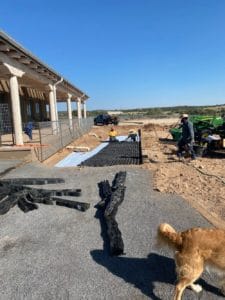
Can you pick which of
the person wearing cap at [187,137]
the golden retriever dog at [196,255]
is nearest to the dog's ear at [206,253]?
the golden retriever dog at [196,255]

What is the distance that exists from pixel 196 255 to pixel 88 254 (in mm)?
1822

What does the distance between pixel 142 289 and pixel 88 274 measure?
731 mm

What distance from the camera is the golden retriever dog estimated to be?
3568mm

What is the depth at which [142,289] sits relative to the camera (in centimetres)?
397

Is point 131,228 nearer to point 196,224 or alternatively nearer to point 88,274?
point 196,224

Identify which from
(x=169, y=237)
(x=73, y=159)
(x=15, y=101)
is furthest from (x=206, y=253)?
(x=73, y=159)

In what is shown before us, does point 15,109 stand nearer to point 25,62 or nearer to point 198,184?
point 25,62

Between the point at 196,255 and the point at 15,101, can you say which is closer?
the point at 196,255

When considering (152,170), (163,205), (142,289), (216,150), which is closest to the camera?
(142,289)

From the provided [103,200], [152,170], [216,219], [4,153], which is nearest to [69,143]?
[4,153]

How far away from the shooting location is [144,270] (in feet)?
14.5

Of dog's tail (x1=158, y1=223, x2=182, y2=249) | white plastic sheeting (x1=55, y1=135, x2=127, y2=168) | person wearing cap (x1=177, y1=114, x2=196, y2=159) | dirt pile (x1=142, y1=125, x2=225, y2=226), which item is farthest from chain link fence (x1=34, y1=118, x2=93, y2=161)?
dog's tail (x1=158, y1=223, x2=182, y2=249)

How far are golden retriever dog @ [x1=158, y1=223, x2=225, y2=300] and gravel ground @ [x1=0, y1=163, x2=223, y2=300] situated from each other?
0.37 metres

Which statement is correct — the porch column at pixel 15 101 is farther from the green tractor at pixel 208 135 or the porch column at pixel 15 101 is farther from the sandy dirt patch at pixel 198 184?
the green tractor at pixel 208 135
